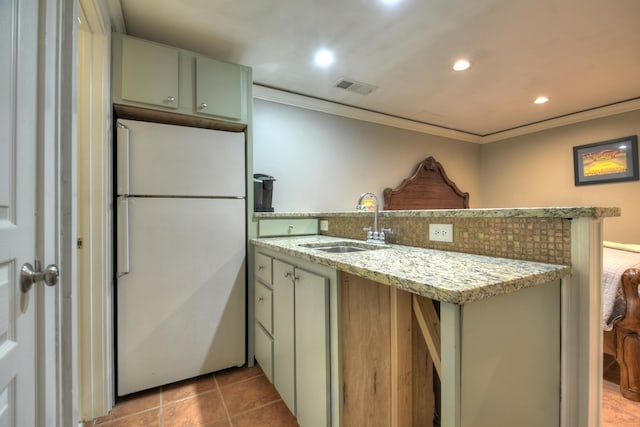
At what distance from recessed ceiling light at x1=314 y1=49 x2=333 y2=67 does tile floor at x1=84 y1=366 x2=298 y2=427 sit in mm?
2372

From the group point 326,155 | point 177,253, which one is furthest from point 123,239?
point 326,155

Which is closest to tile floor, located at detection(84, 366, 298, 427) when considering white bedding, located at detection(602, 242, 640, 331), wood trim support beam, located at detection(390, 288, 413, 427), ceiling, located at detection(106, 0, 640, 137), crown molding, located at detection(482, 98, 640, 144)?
wood trim support beam, located at detection(390, 288, 413, 427)

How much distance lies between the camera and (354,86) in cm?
272

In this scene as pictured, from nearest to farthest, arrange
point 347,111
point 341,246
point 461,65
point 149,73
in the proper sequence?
1. point 149,73
2. point 341,246
3. point 461,65
4. point 347,111

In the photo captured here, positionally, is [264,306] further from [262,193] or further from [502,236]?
[502,236]

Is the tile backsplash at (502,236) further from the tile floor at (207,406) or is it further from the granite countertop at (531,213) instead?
the tile floor at (207,406)

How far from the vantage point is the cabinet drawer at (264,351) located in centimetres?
167

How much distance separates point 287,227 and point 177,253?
2.68 feet

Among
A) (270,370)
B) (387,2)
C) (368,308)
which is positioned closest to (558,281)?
(368,308)

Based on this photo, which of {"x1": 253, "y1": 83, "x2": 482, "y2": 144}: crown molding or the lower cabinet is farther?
{"x1": 253, "y1": 83, "x2": 482, "y2": 144}: crown molding

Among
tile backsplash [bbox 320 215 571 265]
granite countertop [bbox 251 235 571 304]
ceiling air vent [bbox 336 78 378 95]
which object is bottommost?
granite countertop [bbox 251 235 571 304]

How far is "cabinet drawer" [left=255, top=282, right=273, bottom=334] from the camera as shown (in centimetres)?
167

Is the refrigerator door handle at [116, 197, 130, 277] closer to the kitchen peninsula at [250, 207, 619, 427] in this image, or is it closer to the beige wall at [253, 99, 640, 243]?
the kitchen peninsula at [250, 207, 619, 427]

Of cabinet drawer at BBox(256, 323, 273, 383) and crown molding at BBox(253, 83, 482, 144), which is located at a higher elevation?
crown molding at BBox(253, 83, 482, 144)
